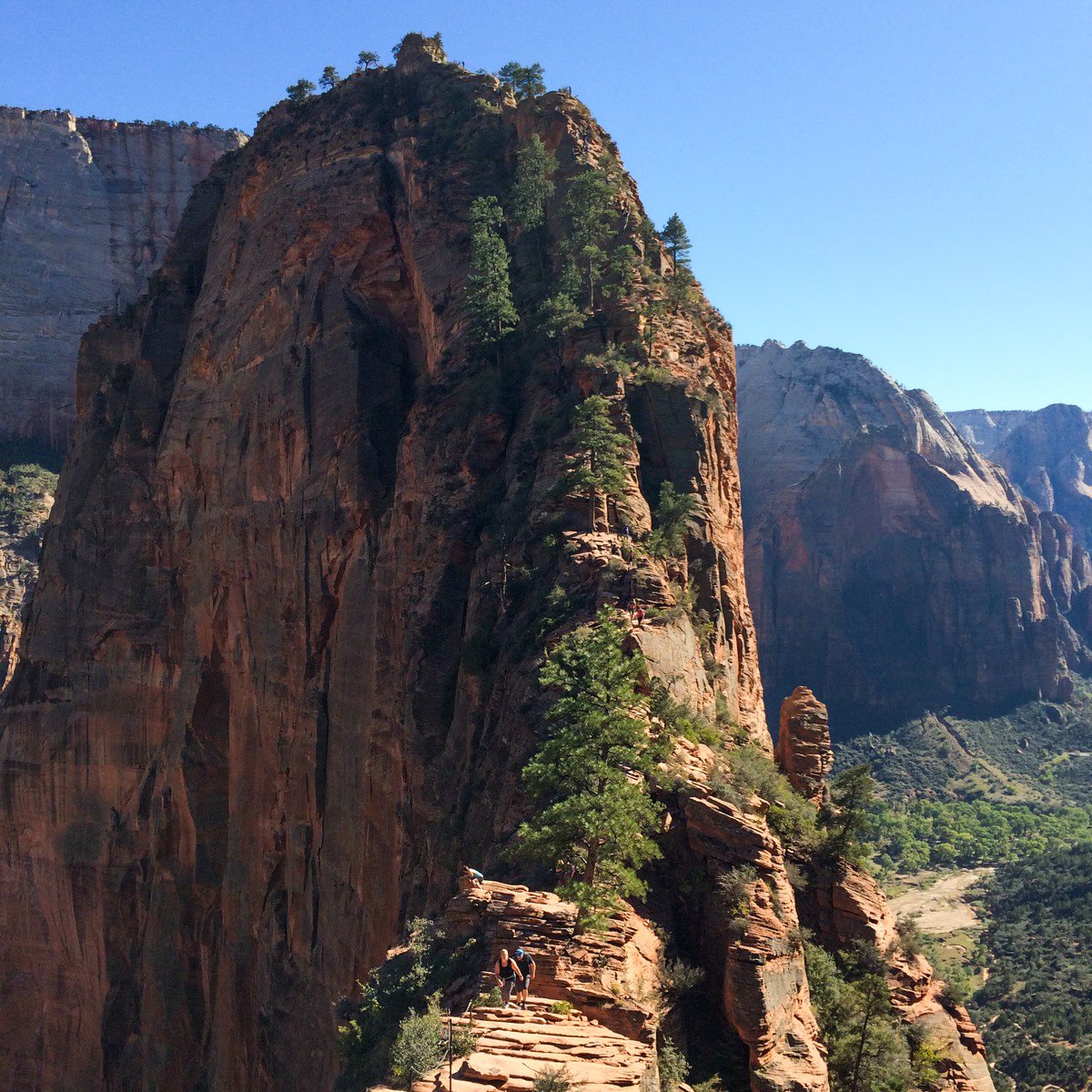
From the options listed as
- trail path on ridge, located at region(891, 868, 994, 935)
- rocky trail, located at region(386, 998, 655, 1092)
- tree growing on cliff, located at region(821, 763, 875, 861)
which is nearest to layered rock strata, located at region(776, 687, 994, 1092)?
tree growing on cliff, located at region(821, 763, 875, 861)

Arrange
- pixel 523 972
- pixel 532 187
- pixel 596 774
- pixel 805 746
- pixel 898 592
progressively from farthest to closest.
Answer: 1. pixel 898 592
2. pixel 532 187
3. pixel 805 746
4. pixel 596 774
5. pixel 523 972

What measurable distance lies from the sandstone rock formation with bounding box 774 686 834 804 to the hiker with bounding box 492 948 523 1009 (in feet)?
61.7

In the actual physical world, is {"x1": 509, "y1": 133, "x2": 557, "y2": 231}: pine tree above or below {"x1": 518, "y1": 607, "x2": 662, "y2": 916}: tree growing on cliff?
above

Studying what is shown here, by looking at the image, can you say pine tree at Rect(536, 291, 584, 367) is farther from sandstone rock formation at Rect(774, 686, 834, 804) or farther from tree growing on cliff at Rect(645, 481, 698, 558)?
sandstone rock formation at Rect(774, 686, 834, 804)

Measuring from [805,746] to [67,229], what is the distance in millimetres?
124802

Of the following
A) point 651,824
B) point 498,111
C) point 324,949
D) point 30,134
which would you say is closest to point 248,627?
point 324,949

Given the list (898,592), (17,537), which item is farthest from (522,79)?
(898,592)

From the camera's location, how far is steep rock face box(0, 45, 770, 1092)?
1677 inches

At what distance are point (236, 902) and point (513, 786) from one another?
30.5m

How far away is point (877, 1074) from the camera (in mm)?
27391

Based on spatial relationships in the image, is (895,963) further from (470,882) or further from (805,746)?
(470,882)

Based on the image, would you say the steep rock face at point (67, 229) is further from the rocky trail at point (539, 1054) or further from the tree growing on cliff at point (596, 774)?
the rocky trail at point (539, 1054)

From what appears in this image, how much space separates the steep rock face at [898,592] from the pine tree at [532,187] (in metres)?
126

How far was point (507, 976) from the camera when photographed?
2186 centimetres
